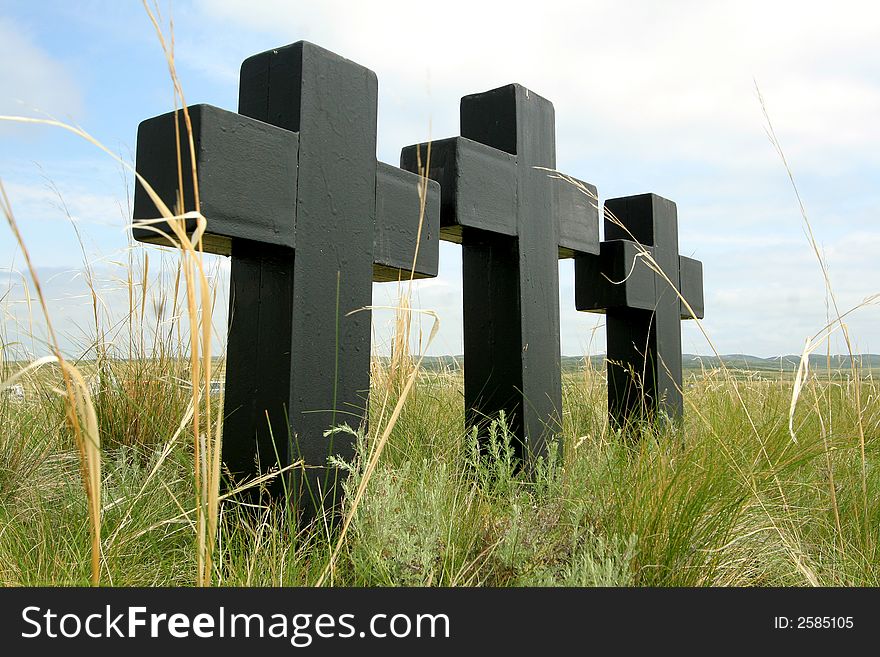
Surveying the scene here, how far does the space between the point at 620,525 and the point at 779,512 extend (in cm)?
75

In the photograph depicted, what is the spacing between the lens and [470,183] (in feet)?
7.79

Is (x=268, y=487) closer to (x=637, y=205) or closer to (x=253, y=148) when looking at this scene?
(x=253, y=148)

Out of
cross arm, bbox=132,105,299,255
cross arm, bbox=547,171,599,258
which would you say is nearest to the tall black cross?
cross arm, bbox=547,171,599,258

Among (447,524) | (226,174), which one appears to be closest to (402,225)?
(226,174)

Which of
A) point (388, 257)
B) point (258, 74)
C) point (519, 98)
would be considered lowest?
point (388, 257)

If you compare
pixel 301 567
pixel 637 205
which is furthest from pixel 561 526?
pixel 637 205

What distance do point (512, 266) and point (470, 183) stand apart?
366 mm

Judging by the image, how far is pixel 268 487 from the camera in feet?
5.93

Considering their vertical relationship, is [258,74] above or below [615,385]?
above

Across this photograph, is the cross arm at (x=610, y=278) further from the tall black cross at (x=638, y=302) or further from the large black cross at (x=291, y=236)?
the large black cross at (x=291, y=236)

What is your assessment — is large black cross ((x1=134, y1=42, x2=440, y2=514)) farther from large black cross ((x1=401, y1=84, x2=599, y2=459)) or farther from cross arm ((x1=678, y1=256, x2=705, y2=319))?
cross arm ((x1=678, y1=256, x2=705, y2=319))

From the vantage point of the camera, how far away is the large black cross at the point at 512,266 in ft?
8.29

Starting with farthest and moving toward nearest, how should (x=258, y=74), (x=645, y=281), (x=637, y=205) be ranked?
(x=637, y=205)
(x=645, y=281)
(x=258, y=74)

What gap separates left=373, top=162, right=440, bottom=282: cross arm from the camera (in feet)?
A: 6.79
